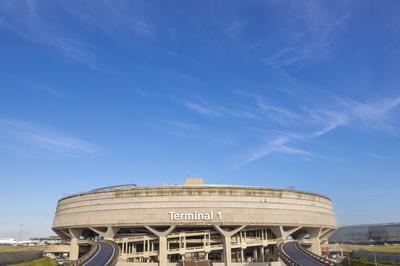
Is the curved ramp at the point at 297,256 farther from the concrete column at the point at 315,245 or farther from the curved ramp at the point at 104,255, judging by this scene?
the curved ramp at the point at 104,255

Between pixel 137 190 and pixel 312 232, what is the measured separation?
55.1 m

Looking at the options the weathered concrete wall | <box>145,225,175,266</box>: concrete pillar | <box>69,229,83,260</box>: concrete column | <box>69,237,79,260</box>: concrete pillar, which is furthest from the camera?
<box>69,229,83,260</box>: concrete column

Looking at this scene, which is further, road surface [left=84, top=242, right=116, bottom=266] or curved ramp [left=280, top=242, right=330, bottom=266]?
road surface [left=84, top=242, right=116, bottom=266]

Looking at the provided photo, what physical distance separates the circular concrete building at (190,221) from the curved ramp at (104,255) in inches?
226

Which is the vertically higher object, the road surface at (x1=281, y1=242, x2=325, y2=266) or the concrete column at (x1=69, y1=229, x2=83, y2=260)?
the concrete column at (x1=69, y1=229, x2=83, y2=260)

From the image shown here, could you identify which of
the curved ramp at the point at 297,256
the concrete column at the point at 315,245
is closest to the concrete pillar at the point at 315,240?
the concrete column at the point at 315,245

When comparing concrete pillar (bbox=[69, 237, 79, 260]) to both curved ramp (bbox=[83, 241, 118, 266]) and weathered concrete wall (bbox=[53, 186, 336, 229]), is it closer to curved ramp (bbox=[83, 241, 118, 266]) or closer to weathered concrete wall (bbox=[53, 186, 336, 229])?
weathered concrete wall (bbox=[53, 186, 336, 229])

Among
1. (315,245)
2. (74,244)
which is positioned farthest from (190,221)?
(315,245)

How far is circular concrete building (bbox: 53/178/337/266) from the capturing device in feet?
312

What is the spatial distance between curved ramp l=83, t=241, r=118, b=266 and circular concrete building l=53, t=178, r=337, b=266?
18.9 ft

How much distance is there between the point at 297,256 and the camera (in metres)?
76.3

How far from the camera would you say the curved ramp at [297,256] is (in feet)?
224

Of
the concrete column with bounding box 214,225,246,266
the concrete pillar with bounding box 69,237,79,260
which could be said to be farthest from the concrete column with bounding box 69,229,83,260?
the concrete column with bounding box 214,225,246,266

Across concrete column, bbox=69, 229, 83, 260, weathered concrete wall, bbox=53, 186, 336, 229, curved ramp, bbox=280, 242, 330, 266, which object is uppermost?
weathered concrete wall, bbox=53, 186, 336, 229
